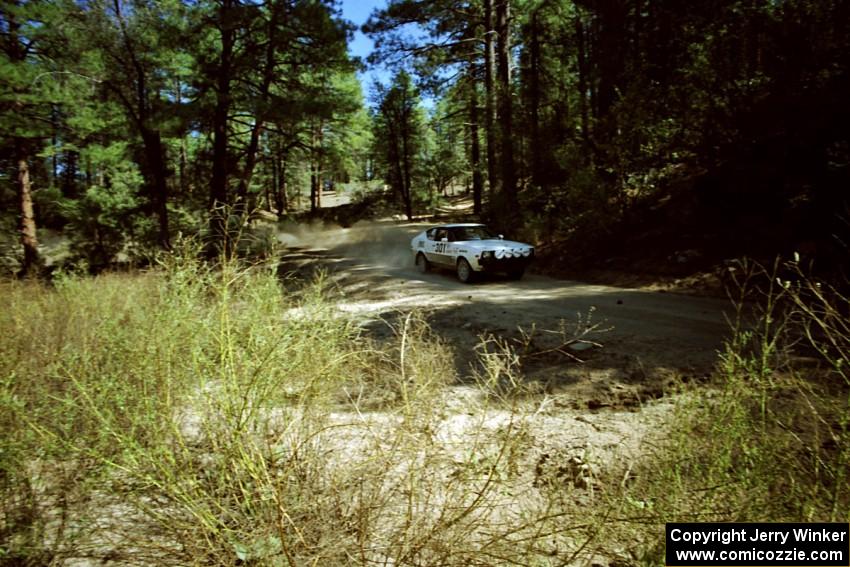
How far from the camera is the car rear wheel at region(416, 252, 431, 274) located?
13.4 meters

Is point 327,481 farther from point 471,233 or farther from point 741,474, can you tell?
point 471,233

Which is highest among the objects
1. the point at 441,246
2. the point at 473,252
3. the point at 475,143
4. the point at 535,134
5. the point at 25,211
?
the point at 475,143

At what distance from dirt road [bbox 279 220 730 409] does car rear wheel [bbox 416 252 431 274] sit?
24.9 inches

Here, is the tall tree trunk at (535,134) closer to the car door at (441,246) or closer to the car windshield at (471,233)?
the car windshield at (471,233)

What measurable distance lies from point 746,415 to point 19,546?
3696 mm

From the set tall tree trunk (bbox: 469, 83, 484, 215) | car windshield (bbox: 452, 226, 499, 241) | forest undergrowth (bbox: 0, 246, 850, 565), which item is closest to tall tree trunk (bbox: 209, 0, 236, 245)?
car windshield (bbox: 452, 226, 499, 241)

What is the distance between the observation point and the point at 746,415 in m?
2.41

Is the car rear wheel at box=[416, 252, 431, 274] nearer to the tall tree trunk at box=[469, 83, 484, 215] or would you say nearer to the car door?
the car door

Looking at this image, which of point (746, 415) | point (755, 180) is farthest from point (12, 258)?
point (755, 180)

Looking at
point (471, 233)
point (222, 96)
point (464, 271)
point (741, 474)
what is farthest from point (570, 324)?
point (222, 96)

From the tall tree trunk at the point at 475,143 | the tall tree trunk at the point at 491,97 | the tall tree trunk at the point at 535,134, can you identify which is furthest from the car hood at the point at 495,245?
the tall tree trunk at the point at 475,143

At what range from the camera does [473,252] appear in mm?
10812

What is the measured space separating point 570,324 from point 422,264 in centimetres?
780

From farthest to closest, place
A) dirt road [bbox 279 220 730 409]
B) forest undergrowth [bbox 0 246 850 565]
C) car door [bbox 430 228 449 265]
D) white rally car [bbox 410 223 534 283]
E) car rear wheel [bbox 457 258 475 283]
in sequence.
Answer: car door [bbox 430 228 449 265], car rear wheel [bbox 457 258 475 283], white rally car [bbox 410 223 534 283], dirt road [bbox 279 220 730 409], forest undergrowth [bbox 0 246 850 565]
